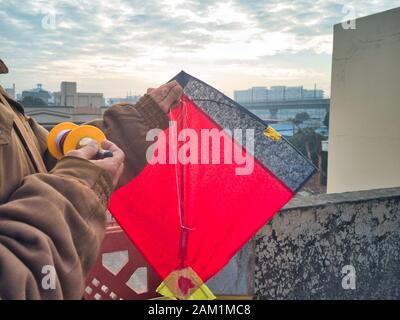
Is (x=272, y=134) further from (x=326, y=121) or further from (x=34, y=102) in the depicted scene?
(x=326, y=121)

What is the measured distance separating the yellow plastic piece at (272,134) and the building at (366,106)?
11.1ft

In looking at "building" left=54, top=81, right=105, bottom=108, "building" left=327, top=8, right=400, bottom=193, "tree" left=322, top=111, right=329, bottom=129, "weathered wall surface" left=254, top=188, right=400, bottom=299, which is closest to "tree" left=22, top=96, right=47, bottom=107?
"building" left=54, top=81, right=105, bottom=108

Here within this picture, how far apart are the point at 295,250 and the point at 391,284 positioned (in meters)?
0.66

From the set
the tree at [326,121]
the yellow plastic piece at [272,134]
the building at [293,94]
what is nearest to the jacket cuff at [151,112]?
the yellow plastic piece at [272,134]

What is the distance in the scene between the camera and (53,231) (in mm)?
763

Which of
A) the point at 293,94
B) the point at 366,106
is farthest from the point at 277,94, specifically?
the point at 366,106

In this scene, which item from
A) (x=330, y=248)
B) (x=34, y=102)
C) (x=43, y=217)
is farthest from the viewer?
(x=330, y=248)

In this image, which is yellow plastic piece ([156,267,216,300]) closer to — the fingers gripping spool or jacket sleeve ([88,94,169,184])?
jacket sleeve ([88,94,169,184])

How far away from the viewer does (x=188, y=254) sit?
5.47ft

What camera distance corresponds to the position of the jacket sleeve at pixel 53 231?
719 mm

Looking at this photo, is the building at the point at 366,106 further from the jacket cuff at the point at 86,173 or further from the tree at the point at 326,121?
the jacket cuff at the point at 86,173

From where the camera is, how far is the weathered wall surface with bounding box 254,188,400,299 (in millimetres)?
1812

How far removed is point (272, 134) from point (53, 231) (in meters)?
1.10
